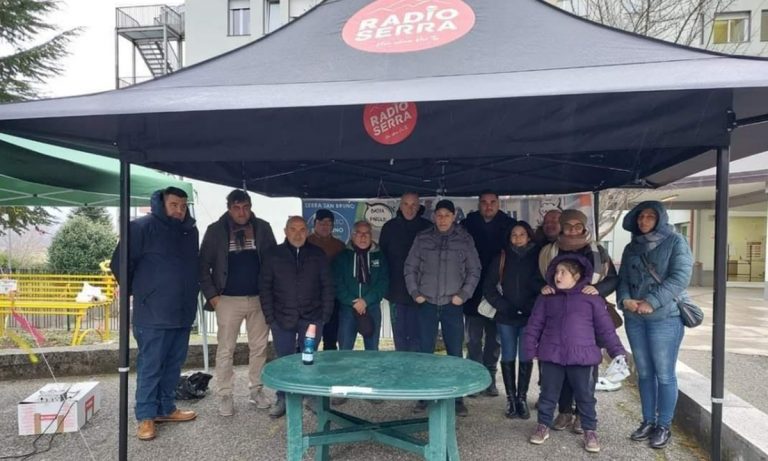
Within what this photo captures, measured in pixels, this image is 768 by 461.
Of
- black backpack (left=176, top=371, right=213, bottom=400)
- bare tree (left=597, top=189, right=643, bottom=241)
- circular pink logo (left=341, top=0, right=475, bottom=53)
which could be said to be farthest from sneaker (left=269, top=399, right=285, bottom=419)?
bare tree (left=597, top=189, right=643, bottom=241)

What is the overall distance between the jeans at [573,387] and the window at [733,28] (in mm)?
9772

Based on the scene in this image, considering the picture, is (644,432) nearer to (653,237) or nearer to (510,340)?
(510,340)

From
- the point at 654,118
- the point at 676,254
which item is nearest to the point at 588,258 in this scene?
the point at 676,254

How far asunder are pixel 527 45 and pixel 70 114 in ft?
7.49

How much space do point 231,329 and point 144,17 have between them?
16.3 meters

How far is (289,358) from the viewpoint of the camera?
10.4 ft

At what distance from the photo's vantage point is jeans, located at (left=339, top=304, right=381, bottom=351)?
4066 mm

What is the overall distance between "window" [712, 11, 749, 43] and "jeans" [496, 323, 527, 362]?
9485mm

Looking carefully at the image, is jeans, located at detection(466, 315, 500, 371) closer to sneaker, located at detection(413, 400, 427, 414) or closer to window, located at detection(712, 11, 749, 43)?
sneaker, located at detection(413, 400, 427, 414)

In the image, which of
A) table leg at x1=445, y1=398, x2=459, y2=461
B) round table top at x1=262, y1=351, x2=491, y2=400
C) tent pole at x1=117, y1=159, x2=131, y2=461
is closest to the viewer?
round table top at x1=262, y1=351, x2=491, y2=400

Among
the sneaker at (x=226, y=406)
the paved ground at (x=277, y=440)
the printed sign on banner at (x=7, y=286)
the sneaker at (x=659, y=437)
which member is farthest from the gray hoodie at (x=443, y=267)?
the printed sign on banner at (x=7, y=286)

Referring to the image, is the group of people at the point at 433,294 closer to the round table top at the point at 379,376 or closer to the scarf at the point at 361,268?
the scarf at the point at 361,268

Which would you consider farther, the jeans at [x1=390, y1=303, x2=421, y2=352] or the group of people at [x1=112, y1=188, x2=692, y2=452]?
the jeans at [x1=390, y1=303, x2=421, y2=352]

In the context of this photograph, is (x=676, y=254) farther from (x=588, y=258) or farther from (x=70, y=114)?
(x=70, y=114)
